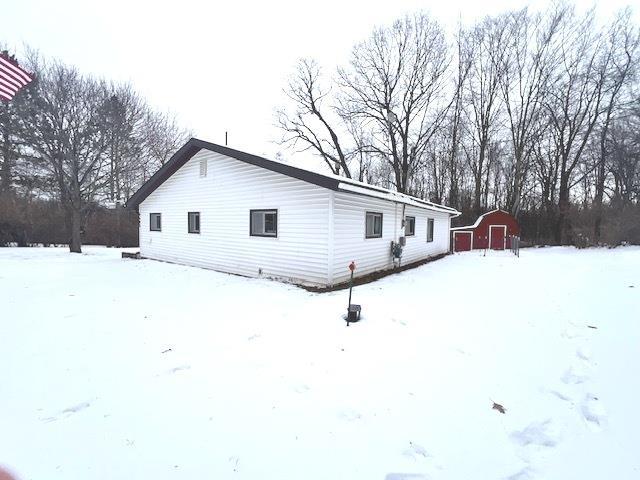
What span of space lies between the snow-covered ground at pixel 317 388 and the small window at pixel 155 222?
22.3ft

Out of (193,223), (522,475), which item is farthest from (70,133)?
(522,475)

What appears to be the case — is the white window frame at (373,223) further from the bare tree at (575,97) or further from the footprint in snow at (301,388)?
the bare tree at (575,97)

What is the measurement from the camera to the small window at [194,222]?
11.2 meters

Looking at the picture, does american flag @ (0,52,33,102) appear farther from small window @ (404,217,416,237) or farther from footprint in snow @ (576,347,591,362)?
small window @ (404,217,416,237)

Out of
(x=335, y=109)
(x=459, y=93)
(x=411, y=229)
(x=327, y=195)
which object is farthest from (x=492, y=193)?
(x=327, y=195)

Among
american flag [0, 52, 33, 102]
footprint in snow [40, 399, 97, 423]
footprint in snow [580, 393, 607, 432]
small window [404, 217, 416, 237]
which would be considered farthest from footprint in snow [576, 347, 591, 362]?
american flag [0, 52, 33, 102]

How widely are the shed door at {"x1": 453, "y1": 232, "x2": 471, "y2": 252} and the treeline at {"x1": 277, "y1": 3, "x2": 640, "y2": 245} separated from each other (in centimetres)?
547

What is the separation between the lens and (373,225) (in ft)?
32.2

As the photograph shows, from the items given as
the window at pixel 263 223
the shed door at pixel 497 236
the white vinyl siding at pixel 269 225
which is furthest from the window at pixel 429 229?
the window at pixel 263 223

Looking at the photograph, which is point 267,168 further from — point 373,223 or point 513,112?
point 513,112

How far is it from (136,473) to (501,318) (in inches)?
230

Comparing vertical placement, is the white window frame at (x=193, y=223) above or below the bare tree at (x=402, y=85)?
below

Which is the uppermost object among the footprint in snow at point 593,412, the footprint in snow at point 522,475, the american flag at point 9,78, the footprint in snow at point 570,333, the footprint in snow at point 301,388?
the american flag at point 9,78

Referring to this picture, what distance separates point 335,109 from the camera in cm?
2409
